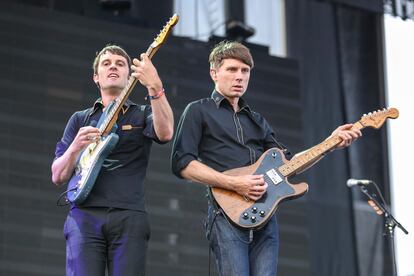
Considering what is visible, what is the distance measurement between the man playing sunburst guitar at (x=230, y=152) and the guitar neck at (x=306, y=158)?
0.04 m

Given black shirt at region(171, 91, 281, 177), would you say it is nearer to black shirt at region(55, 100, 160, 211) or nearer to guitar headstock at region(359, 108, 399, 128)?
black shirt at region(55, 100, 160, 211)

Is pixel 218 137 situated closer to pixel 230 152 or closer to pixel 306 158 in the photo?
pixel 230 152

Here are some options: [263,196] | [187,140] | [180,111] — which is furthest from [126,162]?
[180,111]

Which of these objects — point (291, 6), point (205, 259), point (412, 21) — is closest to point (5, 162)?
point (205, 259)

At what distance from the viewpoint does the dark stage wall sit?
9.49 metres

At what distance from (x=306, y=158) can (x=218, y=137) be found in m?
0.49

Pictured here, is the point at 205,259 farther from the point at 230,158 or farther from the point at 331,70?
the point at 230,158

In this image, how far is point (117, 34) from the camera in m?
10.4

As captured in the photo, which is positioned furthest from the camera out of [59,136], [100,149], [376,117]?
[59,136]

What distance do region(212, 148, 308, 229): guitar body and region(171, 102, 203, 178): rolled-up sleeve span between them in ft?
0.70

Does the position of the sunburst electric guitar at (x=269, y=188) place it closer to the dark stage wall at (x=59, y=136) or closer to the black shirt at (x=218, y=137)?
the black shirt at (x=218, y=137)

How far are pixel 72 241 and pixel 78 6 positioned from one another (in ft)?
19.8

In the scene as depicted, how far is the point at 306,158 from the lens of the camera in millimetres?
5277

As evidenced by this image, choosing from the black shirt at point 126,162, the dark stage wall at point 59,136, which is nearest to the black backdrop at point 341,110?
the dark stage wall at point 59,136
